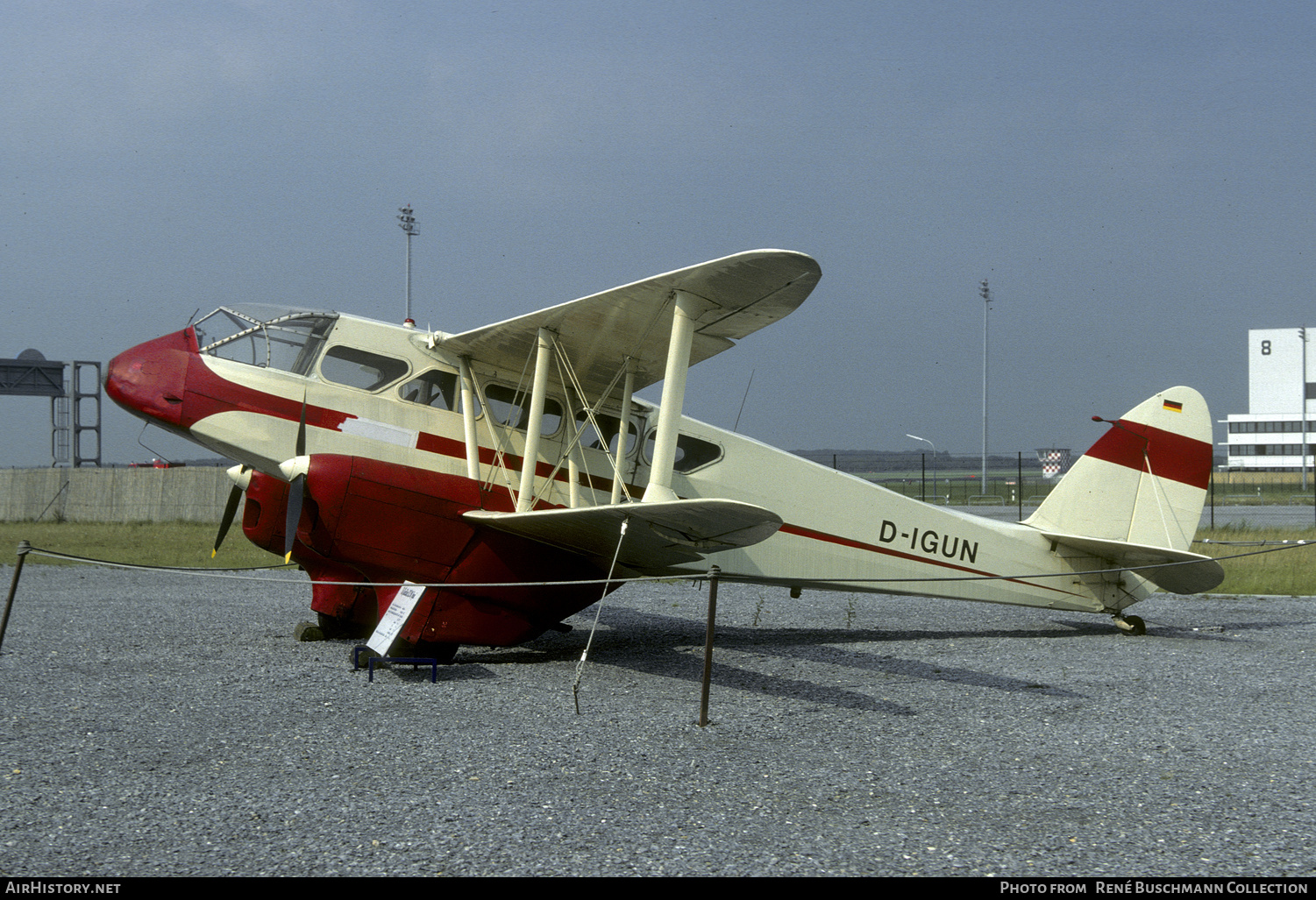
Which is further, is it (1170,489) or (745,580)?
(1170,489)

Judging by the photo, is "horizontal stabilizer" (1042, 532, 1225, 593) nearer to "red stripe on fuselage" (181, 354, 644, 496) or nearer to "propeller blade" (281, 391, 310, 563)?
"red stripe on fuselage" (181, 354, 644, 496)

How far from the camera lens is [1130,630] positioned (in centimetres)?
1045

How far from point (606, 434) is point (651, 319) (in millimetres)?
1974

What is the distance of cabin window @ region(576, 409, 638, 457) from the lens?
29.2 feet

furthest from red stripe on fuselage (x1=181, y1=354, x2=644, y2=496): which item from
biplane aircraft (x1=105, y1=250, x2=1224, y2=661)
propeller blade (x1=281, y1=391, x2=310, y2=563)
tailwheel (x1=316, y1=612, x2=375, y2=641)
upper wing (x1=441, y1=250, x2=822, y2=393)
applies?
tailwheel (x1=316, y1=612, x2=375, y2=641)

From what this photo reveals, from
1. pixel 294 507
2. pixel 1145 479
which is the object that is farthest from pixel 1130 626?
pixel 294 507

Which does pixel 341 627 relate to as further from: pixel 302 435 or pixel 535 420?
pixel 535 420

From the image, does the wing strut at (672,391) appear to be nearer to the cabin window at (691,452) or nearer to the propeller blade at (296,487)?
the cabin window at (691,452)

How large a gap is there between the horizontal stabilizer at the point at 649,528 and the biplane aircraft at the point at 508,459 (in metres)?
0.03

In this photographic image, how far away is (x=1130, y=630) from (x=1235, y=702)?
3673 millimetres

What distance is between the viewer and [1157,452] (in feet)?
35.3

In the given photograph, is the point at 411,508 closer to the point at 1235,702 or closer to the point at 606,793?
the point at 606,793

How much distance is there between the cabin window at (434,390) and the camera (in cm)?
822
